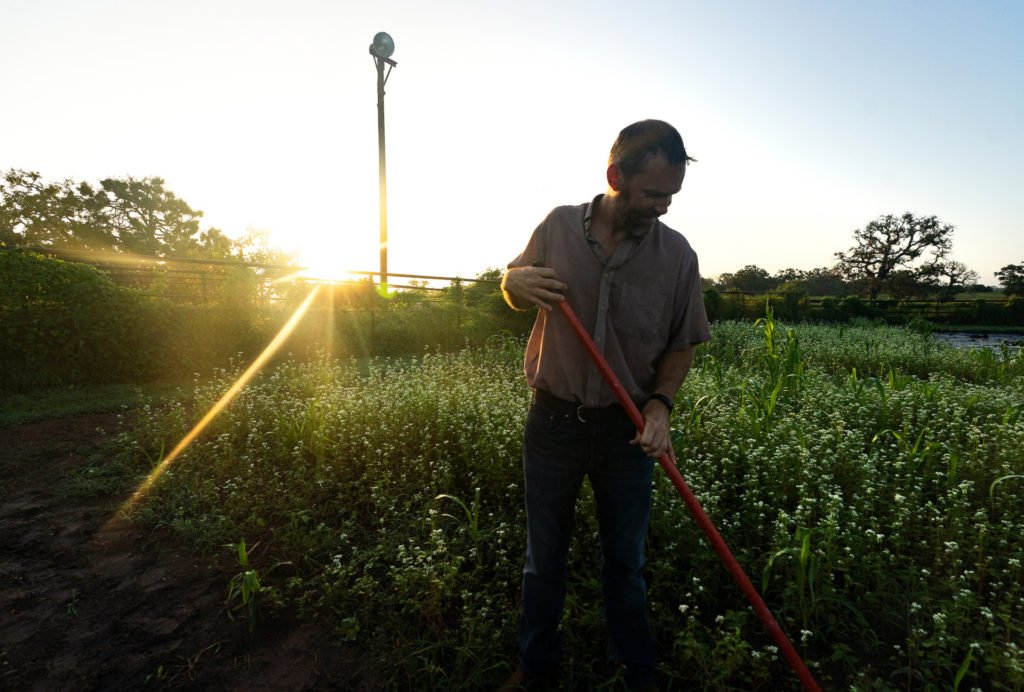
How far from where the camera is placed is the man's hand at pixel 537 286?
1.89m

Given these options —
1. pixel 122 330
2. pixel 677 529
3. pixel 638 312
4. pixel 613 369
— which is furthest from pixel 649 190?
pixel 122 330

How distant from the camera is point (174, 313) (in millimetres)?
8117

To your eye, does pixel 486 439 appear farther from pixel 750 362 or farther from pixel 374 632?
pixel 750 362

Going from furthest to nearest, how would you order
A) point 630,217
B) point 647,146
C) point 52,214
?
point 52,214 → point 630,217 → point 647,146

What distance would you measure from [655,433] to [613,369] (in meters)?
0.30

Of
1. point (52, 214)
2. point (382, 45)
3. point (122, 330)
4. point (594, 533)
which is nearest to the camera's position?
point (594, 533)

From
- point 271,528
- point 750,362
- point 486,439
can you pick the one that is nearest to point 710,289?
point 750,362

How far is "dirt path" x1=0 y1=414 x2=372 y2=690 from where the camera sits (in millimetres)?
2422

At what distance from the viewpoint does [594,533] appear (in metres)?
3.27

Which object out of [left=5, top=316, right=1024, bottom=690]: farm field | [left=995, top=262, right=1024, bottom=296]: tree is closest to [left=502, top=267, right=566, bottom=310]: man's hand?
[left=5, top=316, right=1024, bottom=690]: farm field

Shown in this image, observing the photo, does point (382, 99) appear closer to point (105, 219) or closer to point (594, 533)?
point (594, 533)

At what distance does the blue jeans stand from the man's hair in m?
0.96

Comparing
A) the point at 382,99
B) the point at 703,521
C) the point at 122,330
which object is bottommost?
the point at 122,330

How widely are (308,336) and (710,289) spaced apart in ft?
51.1
